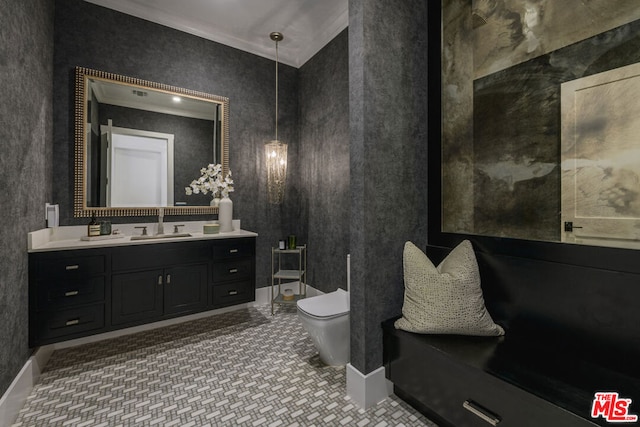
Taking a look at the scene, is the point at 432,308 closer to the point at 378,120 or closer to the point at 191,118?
the point at 378,120

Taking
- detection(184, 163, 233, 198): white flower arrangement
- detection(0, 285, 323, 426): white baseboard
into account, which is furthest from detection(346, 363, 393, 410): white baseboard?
detection(184, 163, 233, 198): white flower arrangement

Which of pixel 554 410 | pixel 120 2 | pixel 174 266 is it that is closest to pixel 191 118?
pixel 120 2

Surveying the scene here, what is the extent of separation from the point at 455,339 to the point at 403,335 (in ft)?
0.87

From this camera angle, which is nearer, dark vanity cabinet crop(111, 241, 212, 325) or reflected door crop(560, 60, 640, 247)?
reflected door crop(560, 60, 640, 247)

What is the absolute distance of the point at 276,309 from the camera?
3168 millimetres

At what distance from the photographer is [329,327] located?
1907 millimetres

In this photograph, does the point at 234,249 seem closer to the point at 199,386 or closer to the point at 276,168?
the point at 276,168

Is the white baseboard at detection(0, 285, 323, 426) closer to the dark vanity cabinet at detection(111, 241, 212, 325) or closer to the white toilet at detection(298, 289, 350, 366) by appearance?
the dark vanity cabinet at detection(111, 241, 212, 325)

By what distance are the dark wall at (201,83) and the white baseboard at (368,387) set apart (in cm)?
186

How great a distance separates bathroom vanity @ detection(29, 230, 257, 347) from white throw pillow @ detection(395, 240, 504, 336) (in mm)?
1712

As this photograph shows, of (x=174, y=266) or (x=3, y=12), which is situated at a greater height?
(x=3, y=12)

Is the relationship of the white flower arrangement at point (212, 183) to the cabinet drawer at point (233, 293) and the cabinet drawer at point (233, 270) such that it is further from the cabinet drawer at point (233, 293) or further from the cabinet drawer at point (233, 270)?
the cabinet drawer at point (233, 293)

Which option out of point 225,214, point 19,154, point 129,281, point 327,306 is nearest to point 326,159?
point 225,214

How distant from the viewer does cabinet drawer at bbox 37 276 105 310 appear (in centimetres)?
194
